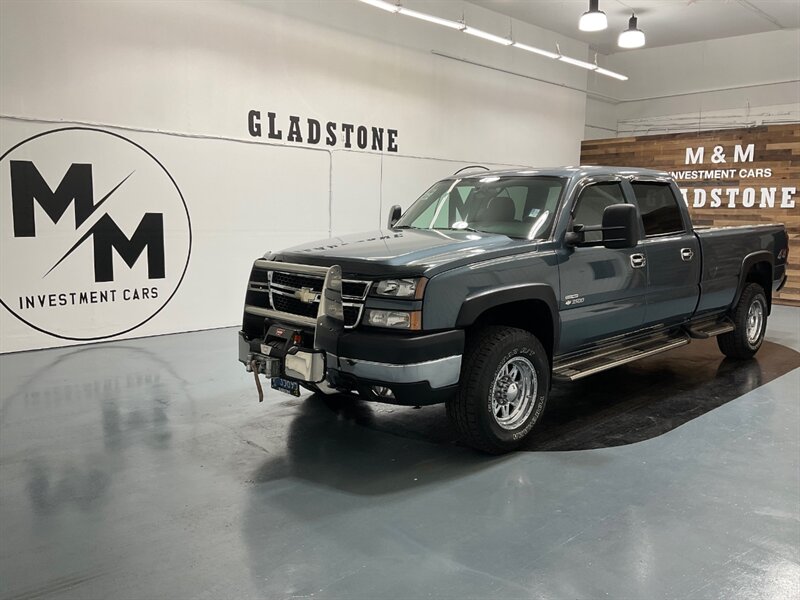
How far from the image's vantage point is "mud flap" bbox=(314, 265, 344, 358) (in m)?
3.59

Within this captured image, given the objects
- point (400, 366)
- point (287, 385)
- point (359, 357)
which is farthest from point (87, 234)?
point (400, 366)

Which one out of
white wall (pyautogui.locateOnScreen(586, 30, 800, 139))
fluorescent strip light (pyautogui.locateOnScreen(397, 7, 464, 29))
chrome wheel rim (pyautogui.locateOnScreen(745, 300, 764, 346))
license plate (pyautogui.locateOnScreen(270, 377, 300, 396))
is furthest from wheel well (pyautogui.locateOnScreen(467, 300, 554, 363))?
white wall (pyautogui.locateOnScreen(586, 30, 800, 139))

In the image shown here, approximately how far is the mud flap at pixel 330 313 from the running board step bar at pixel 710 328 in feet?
11.3

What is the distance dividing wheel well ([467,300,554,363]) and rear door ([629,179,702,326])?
46.6 inches

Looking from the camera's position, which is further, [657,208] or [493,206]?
[657,208]

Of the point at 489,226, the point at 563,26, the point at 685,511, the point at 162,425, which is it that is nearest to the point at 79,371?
the point at 162,425

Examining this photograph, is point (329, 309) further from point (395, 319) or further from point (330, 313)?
point (395, 319)

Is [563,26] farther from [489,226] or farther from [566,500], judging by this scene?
[566,500]

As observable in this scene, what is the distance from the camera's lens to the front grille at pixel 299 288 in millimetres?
3646

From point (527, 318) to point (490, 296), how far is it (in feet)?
1.96

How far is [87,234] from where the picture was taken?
703 cm

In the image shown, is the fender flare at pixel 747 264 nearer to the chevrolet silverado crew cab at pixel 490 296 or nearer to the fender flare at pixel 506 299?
the chevrolet silverado crew cab at pixel 490 296

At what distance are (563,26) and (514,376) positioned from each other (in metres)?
10.9

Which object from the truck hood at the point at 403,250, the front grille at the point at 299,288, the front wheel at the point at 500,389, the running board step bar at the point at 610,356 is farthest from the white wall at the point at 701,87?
the front grille at the point at 299,288
